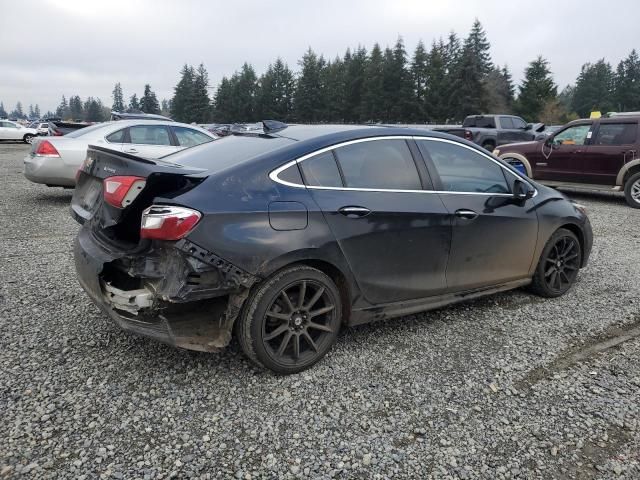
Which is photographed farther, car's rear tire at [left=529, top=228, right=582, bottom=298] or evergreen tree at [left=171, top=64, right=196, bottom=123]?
evergreen tree at [left=171, top=64, right=196, bottom=123]

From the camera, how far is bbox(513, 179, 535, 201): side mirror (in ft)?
13.8

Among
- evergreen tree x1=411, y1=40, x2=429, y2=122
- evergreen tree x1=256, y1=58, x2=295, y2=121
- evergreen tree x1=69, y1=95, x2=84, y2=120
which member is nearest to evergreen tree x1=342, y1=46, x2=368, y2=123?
evergreen tree x1=411, y1=40, x2=429, y2=122

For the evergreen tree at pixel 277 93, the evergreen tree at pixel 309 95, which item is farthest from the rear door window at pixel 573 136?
the evergreen tree at pixel 277 93

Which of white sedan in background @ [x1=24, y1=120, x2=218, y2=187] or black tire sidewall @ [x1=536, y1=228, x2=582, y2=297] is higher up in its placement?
white sedan in background @ [x1=24, y1=120, x2=218, y2=187]

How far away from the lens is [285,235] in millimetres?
2934

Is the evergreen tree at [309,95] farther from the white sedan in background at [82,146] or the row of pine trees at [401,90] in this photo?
the white sedan in background at [82,146]

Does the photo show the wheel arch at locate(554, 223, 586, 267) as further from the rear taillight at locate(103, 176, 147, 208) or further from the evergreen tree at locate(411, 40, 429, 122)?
the evergreen tree at locate(411, 40, 429, 122)

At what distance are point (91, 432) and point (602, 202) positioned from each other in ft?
37.7

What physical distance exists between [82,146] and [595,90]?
96127 millimetres

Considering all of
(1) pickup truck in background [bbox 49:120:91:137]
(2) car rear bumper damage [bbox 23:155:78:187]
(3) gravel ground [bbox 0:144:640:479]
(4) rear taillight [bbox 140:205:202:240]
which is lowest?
(3) gravel ground [bbox 0:144:640:479]

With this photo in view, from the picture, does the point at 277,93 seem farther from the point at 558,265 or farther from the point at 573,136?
the point at 558,265

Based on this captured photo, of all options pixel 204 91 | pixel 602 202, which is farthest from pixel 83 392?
pixel 204 91

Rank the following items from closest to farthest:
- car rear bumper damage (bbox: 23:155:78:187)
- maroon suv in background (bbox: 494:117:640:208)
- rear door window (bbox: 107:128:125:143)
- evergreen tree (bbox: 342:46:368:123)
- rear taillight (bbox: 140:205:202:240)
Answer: rear taillight (bbox: 140:205:202:240) → car rear bumper damage (bbox: 23:155:78:187) → rear door window (bbox: 107:128:125:143) → maroon suv in background (bbox: 494:117:640:208) → evergreen tree (bbox: 342:46:368:123)

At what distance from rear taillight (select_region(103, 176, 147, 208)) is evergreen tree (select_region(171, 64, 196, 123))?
90.8m
